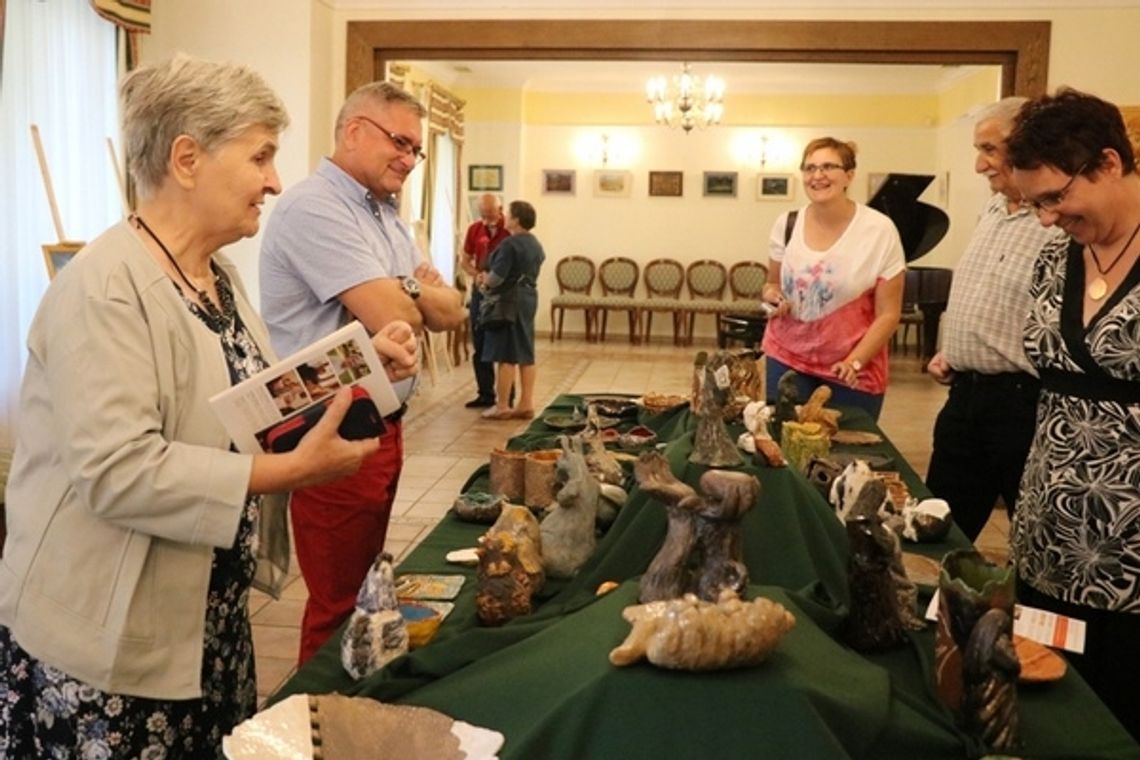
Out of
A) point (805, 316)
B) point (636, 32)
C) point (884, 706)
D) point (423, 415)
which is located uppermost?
point (636, 32)

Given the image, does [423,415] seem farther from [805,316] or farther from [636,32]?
[805,316]

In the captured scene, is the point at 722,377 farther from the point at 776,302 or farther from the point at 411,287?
the point at 776,302

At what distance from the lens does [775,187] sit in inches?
531

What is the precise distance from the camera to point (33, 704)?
1.56 meters

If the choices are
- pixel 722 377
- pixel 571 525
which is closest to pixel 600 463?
pixel 722 377

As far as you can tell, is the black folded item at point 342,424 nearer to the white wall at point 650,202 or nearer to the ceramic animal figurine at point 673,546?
the ceramic animal figurine at point 673,546

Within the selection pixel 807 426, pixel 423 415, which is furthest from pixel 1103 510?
pixel 423 415

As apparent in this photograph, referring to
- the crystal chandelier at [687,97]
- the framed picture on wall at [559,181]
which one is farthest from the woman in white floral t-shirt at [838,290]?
the framed picture on wall at [559,181]

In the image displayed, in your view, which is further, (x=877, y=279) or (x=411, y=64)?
(x=411, y=64)

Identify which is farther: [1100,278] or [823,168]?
[823,168]

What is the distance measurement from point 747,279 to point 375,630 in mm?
12068

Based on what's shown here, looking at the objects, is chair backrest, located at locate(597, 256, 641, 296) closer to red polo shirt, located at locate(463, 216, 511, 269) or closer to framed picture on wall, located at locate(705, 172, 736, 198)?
framed picture on wall, located at locate(705, 172, 736, 198)

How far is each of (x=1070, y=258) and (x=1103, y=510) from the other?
0.48 m

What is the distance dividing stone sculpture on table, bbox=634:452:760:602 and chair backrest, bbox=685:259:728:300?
39.7 feet
